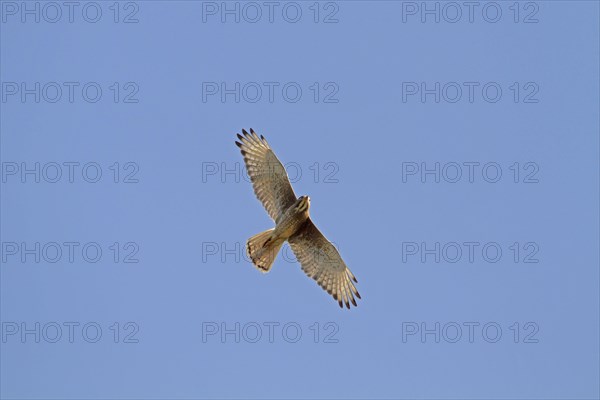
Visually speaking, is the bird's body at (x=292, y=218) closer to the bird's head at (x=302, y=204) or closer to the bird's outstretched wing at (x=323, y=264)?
the bird's head at (x=302, y=204)

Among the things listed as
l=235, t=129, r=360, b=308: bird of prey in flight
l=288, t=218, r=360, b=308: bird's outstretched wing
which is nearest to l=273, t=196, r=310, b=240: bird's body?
l=235, t=129, r=360, b=308: bird of prey in flight

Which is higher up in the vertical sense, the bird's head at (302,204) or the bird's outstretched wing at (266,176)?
the bird's outstretched wing at (266,176)

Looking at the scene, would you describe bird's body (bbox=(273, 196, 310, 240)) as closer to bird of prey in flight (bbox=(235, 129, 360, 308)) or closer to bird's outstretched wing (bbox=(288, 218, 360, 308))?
bird of prey in flight (bbox=(235, 129, 360, 308))

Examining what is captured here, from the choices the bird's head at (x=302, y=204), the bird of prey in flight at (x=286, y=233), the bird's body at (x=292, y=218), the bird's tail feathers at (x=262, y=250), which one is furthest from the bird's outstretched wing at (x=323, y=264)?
the bird's head at (x=302, y=204)

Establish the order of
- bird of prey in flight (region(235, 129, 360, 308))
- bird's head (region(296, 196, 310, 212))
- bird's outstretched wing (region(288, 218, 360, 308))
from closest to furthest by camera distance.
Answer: bird's head (region(296, 196, 310, 212))
bird of prey in flight (region(235, 129, 360, 308))
bird's outstretched wing (region(288, 218, 360, 308))

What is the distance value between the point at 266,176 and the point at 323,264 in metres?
1.99

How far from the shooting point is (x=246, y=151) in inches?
843

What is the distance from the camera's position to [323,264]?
2188cm

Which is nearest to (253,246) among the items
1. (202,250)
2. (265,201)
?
(265,201)

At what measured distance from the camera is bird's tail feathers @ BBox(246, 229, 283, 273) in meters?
21.0

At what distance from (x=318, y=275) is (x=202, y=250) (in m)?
3.35

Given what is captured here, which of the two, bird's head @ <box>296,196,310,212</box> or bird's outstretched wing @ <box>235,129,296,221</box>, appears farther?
bird's outstretched wing @ <box>235,129,296,221</box>

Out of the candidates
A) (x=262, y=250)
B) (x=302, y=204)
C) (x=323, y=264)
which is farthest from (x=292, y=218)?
(x=323, y=264)

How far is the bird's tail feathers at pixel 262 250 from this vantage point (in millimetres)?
21016
